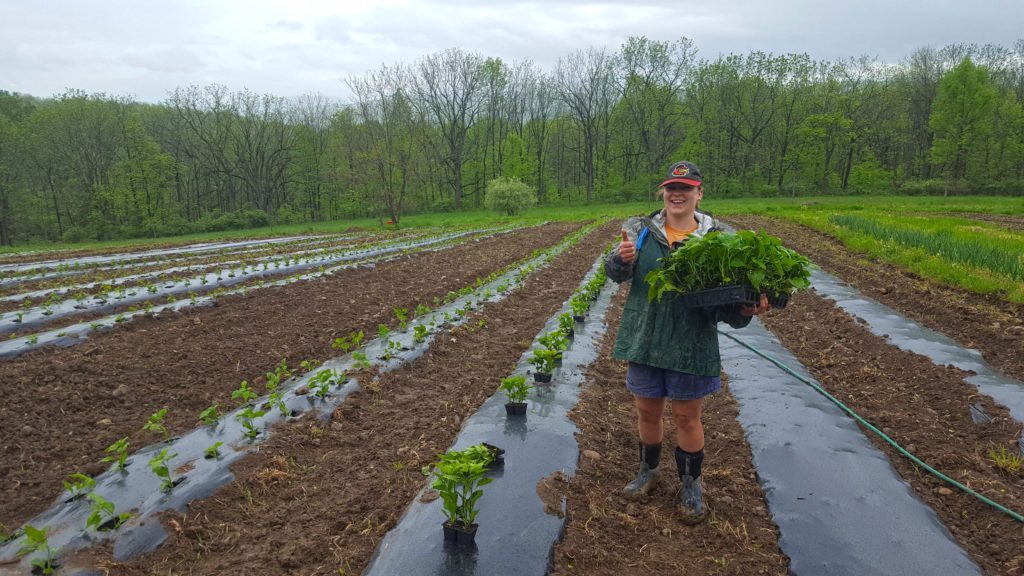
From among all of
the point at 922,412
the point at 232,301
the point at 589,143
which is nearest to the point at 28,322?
the point at 232,301

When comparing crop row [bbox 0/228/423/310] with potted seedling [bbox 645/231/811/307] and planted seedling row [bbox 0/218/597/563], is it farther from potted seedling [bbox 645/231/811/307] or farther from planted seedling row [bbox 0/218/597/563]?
potted seedling [bbox 645/231/811/307]

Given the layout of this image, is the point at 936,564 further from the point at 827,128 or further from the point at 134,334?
the point at 827,128

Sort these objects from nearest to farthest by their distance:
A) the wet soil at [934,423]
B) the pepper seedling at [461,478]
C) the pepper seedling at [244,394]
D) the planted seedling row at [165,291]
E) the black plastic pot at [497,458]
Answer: the pepper seedling at [461,478] → the wet soil at [934,423] → the black plastic pot at [497,458] → the pepper seedling at [244,394] → the planted seedling row at [165,291]

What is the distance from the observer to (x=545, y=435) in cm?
454

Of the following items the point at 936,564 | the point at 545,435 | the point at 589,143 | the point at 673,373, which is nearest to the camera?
the point at 936,564

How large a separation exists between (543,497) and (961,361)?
19.3ft

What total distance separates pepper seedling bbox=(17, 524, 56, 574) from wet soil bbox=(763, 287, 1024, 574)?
5494mm

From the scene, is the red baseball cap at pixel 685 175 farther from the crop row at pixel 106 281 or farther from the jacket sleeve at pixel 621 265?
the crop row at pixel 106 281

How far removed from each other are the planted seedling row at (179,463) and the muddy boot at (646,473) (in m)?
3.16

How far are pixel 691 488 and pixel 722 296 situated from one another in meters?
1.44

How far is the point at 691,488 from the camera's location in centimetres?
364

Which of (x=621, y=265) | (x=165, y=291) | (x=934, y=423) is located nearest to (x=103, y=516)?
(x=621, y=265)

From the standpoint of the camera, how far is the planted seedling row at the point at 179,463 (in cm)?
341

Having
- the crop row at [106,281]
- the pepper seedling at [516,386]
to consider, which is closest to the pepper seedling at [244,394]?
the pepper seedling at [516,386]
